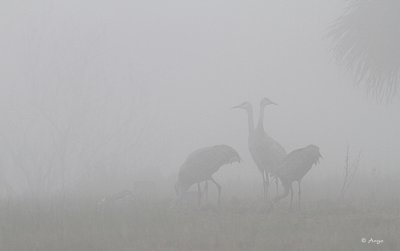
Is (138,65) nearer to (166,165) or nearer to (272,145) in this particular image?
(166,165)

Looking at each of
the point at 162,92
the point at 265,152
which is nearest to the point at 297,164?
the point at 265,152

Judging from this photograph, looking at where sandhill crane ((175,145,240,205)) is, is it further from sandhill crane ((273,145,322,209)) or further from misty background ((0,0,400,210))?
misty background ((0,0,400,210))

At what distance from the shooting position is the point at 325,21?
186ft

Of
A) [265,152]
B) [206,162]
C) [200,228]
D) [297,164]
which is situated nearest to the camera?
[200,228]

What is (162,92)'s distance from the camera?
47.2m

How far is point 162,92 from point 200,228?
39.0 meters

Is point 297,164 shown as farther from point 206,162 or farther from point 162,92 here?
point 162,92

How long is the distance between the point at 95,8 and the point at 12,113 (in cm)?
2590

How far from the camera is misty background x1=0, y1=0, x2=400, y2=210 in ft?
77.7

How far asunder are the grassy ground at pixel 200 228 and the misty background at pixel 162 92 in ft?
14.0

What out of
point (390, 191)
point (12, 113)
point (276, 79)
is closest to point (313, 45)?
point (276, 79)

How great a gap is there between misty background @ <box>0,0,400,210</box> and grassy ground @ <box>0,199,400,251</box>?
4270 millimetres

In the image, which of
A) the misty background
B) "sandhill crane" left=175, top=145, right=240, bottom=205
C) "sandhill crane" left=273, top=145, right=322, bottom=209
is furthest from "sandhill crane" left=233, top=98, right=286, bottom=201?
the misty background

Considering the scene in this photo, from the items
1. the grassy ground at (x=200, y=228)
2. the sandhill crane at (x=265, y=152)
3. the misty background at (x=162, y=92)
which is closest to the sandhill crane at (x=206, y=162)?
the grassy ground at (x=200, y=228)
